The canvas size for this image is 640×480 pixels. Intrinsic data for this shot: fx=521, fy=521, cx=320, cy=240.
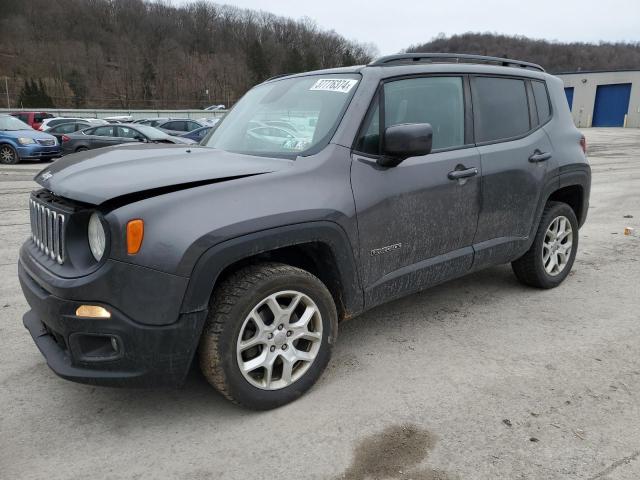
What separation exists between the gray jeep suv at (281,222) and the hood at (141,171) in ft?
0.04

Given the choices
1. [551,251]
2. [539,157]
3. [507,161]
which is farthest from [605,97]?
[507,161]

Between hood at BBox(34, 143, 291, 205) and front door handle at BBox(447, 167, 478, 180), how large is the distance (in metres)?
1.19

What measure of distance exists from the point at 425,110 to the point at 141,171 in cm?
190

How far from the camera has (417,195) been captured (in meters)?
3.27

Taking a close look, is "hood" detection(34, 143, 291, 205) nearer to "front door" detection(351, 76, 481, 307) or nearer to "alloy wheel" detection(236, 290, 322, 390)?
"front door" detection(351, 76, 481, 307)

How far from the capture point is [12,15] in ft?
355

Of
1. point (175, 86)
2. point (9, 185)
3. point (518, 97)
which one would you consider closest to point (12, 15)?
point (175, 86)

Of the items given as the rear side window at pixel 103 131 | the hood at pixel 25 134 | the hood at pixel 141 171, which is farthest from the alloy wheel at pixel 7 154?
the hood at pixel 141 171

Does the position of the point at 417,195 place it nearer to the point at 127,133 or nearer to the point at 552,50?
the point at 127,133

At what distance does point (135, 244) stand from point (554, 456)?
7.13 feet

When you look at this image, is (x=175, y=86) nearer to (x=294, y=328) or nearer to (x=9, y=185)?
(x=9, y=185)

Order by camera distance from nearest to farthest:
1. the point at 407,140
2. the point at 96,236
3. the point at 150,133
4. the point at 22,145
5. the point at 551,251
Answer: the point at 96,236
the point at 407,140
the point at 551,251
the point at 150,133
the point at 22,145

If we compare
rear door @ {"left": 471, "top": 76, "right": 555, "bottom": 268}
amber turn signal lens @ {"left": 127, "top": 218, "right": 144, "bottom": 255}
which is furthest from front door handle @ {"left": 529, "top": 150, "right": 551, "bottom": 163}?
amber turn signal lens @ {"left": 127, "top": 218, "right": 144, "bottom": 255}

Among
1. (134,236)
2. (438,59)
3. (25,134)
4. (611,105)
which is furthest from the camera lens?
(611,105)
